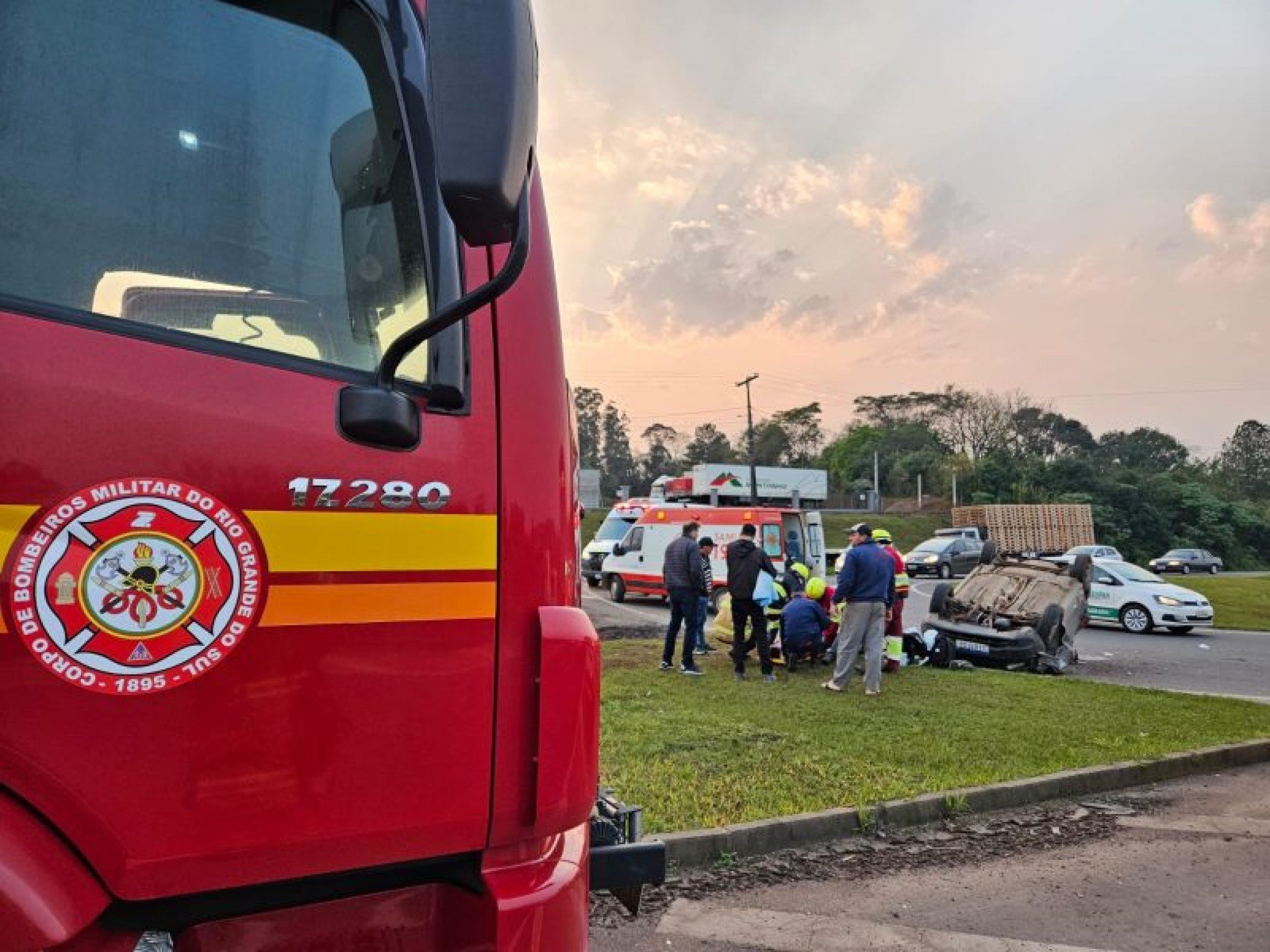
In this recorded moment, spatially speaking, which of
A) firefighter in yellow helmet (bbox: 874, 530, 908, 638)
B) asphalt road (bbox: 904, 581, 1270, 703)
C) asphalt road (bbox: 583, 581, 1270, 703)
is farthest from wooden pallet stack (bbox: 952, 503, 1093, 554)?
firefighter in yellow helmet (bbox: 874, 530, 908, 638)

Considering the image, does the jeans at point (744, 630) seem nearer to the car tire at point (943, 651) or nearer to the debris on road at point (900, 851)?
the car tire at point (943, 651)

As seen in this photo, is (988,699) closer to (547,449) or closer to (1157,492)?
(547,449)

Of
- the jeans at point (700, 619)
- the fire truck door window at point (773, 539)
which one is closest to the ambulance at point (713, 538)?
the fire truck door window at point (773, 539)

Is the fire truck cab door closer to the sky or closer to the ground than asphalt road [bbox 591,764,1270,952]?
closer to the sky

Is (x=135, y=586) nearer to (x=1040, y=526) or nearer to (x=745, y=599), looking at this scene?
(x=745, y=599)

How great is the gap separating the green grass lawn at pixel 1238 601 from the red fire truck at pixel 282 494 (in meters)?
20.9

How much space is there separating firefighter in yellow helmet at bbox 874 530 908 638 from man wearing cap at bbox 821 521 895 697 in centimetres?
36

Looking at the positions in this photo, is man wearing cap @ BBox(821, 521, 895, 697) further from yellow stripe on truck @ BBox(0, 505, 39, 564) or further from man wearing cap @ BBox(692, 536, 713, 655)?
yellow stripe on truck @ BBox(0, 505, 39, 564)

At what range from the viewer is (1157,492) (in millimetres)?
58094

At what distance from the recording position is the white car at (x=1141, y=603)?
52.7ft

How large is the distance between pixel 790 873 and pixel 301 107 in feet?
12.9

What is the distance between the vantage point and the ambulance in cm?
1759

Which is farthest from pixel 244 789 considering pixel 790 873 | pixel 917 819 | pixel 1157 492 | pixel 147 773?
pixel 1157 492

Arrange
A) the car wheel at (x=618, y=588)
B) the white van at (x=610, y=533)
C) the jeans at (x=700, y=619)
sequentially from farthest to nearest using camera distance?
the white van at (x=610, y=533) < the car wheel at (x=618, y=588) < the jeans at (x=700, y=619)
